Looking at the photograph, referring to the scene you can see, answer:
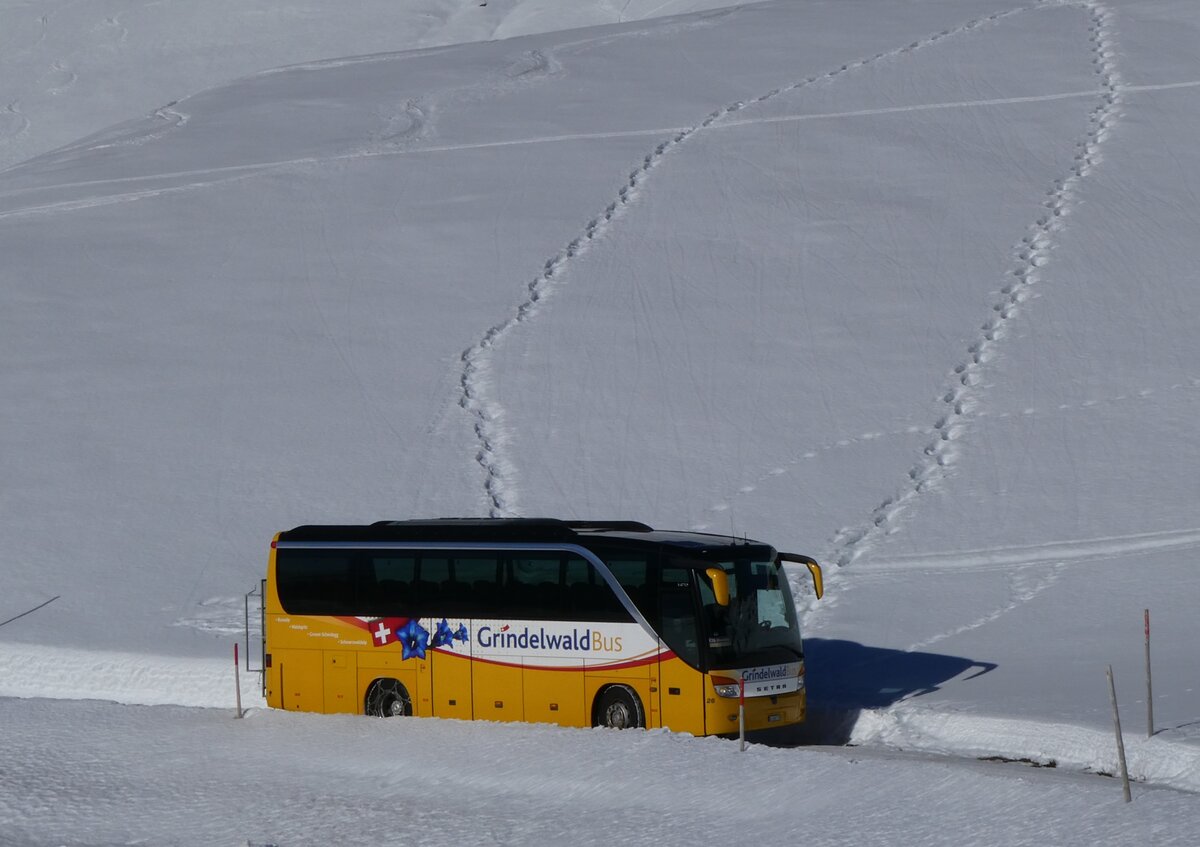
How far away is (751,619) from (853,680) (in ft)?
6.92

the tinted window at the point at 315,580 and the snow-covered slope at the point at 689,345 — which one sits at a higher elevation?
the snow-covered slope at the point at 689,345

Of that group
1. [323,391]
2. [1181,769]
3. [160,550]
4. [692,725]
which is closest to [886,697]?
[692,725]

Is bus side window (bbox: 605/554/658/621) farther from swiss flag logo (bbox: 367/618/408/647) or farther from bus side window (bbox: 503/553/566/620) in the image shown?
swiss flag logo (bbox: 367/618/408/647)

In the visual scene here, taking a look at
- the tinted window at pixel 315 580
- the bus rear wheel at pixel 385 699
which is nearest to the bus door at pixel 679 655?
the bus rear wheel at pixel 385 699

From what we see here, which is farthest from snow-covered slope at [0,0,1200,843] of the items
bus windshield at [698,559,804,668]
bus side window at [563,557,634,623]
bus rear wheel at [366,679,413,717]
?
bus side window at [563,557,634,623]

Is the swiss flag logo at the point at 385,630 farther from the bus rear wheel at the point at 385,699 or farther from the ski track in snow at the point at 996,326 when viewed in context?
the ski track in snow at the point at 996,326

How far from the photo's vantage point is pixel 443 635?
554 inches

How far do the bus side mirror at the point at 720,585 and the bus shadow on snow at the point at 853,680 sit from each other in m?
1.64

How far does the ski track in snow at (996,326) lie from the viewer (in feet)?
62.8

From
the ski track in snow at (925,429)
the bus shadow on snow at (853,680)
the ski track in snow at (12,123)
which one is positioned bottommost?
the bus shadow on snow at (853,680)

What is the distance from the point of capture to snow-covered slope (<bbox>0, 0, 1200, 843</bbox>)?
16703 millimetres

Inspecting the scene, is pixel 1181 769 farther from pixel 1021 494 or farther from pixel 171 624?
pixel 171 624

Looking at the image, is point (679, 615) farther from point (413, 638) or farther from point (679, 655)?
point (413, 638)

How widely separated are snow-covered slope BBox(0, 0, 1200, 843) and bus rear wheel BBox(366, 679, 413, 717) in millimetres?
2097
